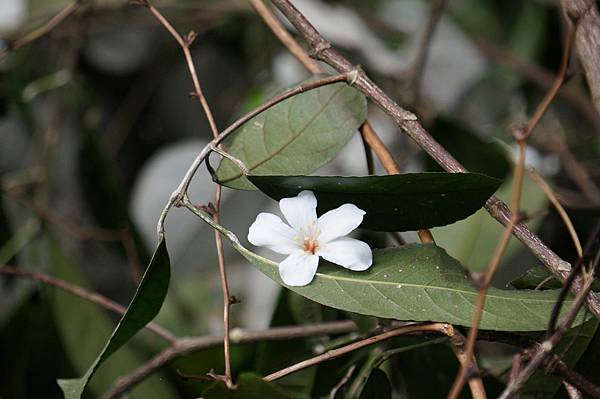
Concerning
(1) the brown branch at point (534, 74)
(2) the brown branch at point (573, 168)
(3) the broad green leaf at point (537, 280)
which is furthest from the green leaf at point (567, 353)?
(1) the brown branch at point (534, 74)

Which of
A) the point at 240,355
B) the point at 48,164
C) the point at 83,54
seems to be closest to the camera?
the point at 240,355

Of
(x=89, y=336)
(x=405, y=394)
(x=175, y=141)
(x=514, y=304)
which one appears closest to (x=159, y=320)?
(x=89, y=336)

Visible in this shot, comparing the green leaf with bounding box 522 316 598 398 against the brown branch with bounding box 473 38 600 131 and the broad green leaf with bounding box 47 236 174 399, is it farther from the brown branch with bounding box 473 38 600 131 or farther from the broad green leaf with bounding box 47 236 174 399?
the brown branch with bounding box 473 38 600 131

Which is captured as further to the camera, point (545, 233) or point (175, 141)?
point (175, 141)

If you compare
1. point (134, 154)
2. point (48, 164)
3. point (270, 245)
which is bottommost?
point (134, 154)

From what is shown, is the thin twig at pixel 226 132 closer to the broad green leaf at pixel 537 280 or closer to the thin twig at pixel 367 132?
the thin twig at pixel 367 132

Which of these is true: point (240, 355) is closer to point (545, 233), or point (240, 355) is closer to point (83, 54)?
point (545, 233)

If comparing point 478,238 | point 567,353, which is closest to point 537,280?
point 567,353
